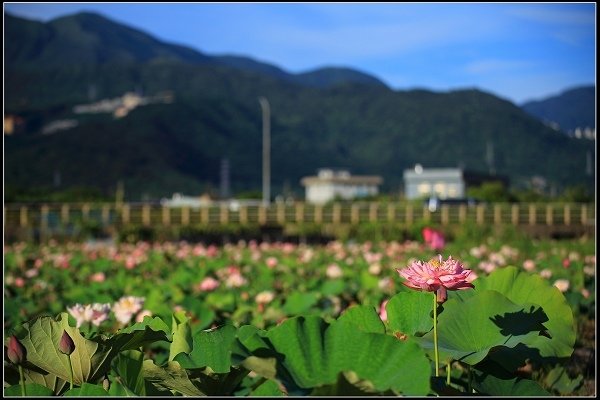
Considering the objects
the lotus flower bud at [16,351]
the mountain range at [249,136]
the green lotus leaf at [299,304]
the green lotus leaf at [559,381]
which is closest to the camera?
the lotus flower bud at [16,351]

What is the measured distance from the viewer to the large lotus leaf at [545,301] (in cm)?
177

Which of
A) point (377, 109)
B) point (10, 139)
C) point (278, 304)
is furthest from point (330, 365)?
point (377, 109)

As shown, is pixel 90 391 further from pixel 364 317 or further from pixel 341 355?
pixel 364 317

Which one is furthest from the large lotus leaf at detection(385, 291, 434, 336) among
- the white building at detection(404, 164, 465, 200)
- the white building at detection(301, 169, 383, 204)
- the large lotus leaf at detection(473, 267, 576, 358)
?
the white building at detection(301, 169, 383, 204)

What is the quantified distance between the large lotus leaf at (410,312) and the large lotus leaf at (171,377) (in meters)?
0.44

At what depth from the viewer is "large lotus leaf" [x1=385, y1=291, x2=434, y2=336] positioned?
169 centimetres

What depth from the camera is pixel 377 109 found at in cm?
17450

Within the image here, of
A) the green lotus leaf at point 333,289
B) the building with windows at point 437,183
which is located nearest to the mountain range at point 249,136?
the building with windows at point 437,183

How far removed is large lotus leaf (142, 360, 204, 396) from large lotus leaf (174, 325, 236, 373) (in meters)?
0.06

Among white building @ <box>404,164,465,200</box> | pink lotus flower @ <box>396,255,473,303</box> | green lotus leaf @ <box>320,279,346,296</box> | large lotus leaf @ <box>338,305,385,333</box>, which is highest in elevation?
white building @ <box>404,164,465,200</box>

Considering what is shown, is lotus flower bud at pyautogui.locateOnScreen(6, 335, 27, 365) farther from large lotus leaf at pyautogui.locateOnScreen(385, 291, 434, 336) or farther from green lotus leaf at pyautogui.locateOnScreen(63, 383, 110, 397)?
large lotus leaf at pyautogui.locateOnScreen(385, 291, 434, 336)

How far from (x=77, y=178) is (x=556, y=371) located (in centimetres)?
12460

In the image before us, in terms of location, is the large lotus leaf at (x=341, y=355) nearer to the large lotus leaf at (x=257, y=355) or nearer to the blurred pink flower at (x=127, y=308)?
the large lotus leaf at (x=257, y=355)

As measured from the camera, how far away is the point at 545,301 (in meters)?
1.82
